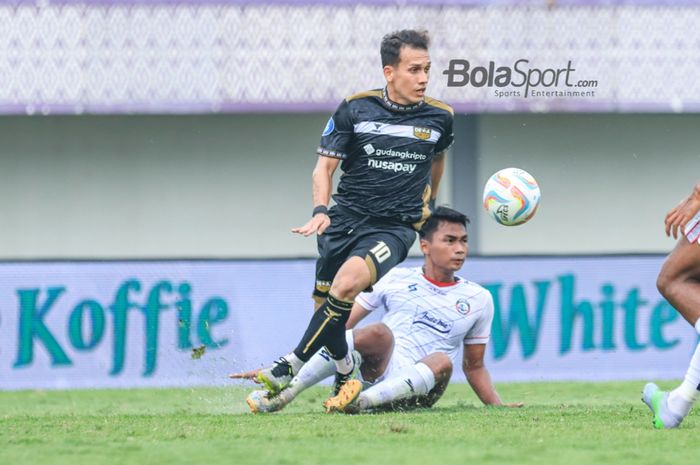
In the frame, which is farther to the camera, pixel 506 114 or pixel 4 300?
pixel 506 114

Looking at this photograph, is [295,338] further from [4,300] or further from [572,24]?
[572,24]

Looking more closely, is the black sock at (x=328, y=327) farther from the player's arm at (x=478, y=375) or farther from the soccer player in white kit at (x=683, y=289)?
the soccer player in white kit at (x=683, y=289)

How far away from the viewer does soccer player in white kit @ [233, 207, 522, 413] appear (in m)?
8.26

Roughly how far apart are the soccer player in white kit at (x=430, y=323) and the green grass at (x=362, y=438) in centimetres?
32

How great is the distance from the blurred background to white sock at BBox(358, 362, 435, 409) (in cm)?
478

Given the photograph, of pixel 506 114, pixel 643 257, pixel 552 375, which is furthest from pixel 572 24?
pixel 552 375

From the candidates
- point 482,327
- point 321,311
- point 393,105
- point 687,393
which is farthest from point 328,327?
point 687,393

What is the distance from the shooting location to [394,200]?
26.9 ft

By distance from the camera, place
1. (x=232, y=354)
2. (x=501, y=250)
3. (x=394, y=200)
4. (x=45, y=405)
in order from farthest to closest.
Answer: (x=501, y=250)
(x=232, y=354)
(x=45, y=405)
(x=394, y=200)

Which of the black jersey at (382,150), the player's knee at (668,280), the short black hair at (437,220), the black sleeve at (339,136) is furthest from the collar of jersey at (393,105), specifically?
the player's knee at (668,280)

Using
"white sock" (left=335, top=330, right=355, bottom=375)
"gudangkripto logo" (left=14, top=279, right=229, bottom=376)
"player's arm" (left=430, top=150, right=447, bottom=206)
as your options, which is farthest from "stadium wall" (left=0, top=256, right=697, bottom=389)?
"white sock" (left=335, top=330, right=355, bottom=375)

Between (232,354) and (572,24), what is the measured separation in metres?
6.05

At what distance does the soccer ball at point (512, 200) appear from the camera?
28.2ft

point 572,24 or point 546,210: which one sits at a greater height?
point 572,24
